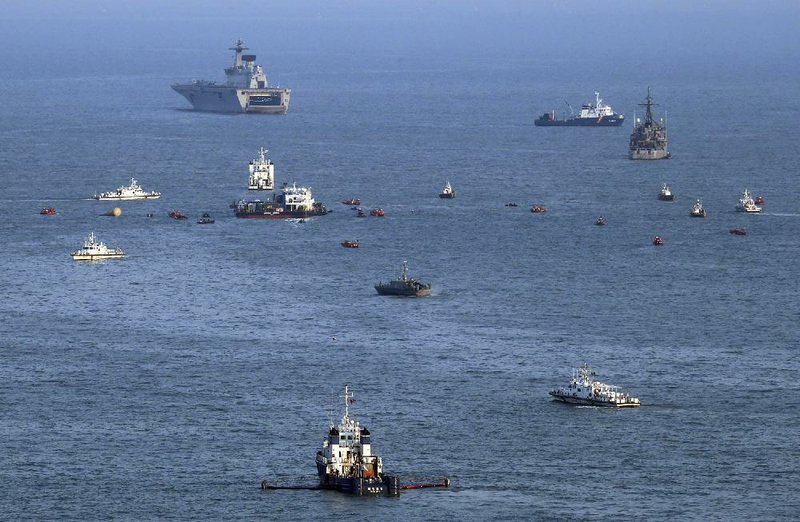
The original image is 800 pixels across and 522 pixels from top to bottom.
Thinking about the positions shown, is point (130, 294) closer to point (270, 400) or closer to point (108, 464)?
point (270, 400)

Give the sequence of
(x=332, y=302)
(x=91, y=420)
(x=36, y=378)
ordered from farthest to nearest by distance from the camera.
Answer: (x=332, y=302), (x=36, y=378), (x=91, y=420)

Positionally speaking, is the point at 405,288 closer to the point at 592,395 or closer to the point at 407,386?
the point at 407,386

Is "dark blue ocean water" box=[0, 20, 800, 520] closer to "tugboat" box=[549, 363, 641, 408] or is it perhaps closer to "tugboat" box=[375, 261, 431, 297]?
"tugboat" box=[549, 363, 641, 408]

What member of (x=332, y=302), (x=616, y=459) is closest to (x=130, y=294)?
(x=332, y=302)

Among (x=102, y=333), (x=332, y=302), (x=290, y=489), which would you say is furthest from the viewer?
(x=332, y=302)

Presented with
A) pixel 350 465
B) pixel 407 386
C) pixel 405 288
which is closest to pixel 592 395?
pixel 407 386

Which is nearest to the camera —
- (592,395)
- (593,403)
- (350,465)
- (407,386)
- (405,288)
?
(350,465)
